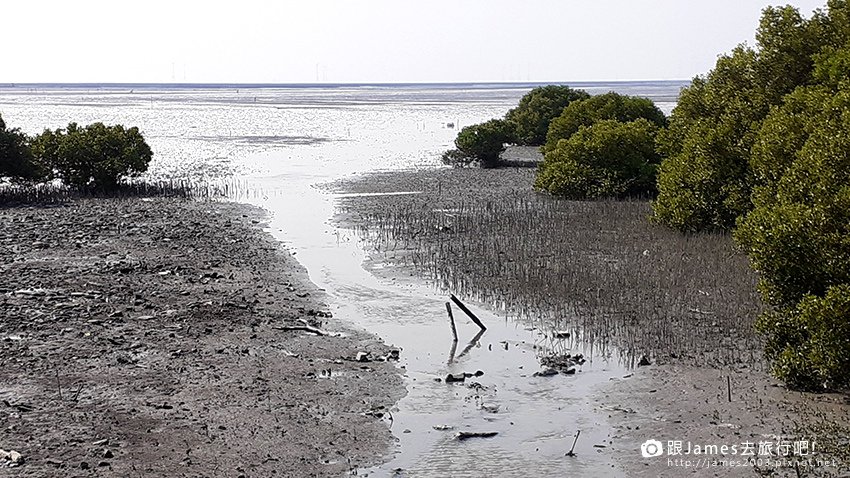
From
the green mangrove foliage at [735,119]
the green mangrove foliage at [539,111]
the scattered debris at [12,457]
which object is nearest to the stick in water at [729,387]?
the scattered debris at [12,457]

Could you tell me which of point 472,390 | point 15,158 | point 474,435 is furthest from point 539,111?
point 474,435

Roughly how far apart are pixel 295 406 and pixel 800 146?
375 inches

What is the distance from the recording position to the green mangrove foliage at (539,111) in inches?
2041

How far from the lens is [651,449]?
10.4 metres

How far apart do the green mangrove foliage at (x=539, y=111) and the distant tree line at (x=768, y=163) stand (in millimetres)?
6871

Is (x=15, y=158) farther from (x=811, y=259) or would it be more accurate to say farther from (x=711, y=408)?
(x=811, y=259)

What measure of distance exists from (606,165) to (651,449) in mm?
21496

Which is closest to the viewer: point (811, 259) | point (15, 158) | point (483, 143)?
point (811, 259)

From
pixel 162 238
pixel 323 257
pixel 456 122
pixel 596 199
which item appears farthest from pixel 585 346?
pixel 456 122

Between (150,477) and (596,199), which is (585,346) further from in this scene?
(596,199)

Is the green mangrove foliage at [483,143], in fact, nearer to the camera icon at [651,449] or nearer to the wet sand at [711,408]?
the wet sand at [711,408]

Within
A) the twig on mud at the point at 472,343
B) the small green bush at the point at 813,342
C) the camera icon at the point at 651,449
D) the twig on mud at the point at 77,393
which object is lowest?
the twig on mud at the point at 472,343

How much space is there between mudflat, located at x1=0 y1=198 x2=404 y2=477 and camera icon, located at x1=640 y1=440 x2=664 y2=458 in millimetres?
2788

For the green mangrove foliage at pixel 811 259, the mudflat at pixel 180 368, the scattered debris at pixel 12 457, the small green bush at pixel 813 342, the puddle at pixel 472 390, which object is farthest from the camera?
the green mangrove foliage at pixel 811 259
